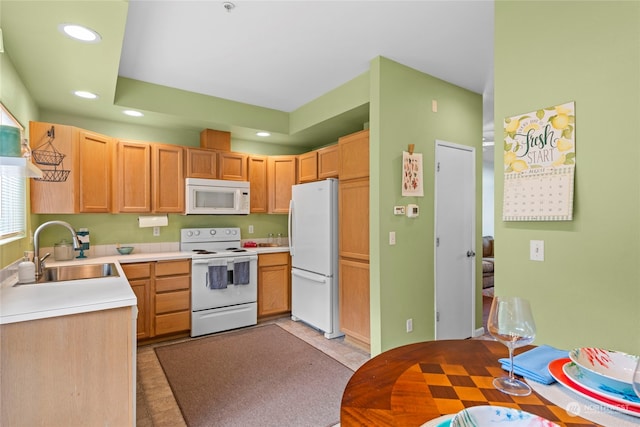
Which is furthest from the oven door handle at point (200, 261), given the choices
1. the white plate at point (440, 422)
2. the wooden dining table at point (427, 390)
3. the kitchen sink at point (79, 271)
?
the white plate at point (440, 422)

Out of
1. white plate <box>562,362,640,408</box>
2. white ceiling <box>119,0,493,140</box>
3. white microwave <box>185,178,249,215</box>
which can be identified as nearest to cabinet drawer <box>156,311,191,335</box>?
white microwave <box>185,178,249,215</box>

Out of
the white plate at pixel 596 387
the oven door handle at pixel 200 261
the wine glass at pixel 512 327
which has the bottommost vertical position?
the oven door handle at pixel 200 261

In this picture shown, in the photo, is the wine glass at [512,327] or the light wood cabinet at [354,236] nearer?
the wine glass at [512,327]

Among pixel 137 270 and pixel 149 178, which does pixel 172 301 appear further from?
pixel 149 178

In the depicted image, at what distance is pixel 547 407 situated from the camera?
0.80 metres

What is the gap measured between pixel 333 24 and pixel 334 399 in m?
2.67

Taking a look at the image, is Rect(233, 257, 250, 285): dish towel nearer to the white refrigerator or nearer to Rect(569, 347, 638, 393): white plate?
the white refrigerator

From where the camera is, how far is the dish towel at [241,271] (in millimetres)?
3828

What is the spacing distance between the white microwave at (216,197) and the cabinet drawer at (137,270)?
2.46ft

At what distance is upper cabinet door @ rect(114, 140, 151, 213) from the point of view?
3.55 m

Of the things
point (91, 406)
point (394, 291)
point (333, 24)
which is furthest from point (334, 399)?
point (333, 24)

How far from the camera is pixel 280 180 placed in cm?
455

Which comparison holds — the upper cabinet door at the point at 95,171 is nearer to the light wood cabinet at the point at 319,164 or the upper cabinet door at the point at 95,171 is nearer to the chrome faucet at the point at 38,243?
the chrome faucet at the point at 38,243

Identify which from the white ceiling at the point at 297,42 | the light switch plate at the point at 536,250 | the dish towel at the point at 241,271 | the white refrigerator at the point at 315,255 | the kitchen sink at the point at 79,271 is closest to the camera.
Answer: the light switch plate at the point at 536,250
